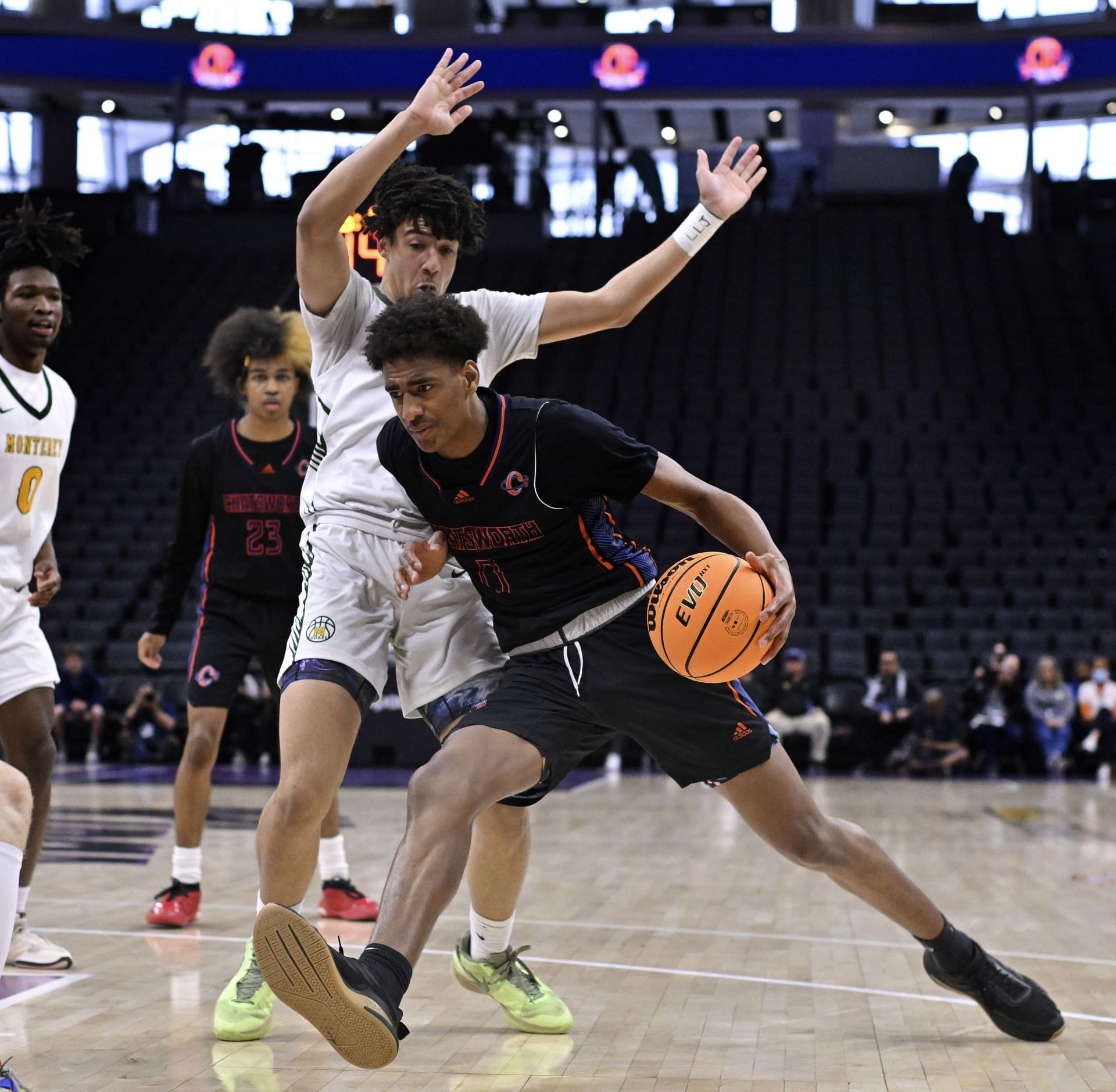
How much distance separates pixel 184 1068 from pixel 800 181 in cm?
2117

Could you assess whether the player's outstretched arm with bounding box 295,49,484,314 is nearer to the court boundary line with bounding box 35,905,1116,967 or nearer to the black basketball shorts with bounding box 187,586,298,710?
the black basketball shorts with bounding box 187,586,298,710

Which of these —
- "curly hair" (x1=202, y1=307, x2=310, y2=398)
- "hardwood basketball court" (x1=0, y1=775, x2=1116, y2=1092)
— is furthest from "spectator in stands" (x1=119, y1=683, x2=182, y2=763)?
"curly hair" (x1=202, y1=307, x2=310, y2=398)

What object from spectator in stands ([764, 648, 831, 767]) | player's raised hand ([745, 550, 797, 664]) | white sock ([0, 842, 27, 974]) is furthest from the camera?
spectator in stands ([764, 648, 831, 767])

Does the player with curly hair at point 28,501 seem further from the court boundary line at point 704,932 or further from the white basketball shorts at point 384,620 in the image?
the white basketball shorts at point 384,620

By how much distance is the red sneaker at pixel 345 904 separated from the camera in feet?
16.5

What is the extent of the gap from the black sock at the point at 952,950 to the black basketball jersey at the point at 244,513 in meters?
2.55

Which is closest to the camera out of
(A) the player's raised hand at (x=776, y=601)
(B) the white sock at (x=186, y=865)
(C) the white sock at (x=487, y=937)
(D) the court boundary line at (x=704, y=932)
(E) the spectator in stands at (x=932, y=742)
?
(A) the player's raised hand at (x=776, y=601)

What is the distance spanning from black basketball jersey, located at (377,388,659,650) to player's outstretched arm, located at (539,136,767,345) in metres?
0.35

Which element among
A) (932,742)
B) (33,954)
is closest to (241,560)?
(33,954)

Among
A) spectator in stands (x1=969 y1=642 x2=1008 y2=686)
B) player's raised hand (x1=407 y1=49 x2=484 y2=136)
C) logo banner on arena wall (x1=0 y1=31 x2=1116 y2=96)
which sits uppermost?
logo banner on arena wall (x1=0 y1=31 x2=1116 y2=96)

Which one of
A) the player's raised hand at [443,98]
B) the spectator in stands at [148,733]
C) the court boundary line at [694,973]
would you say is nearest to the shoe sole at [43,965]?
the court boundary line at [694,973]

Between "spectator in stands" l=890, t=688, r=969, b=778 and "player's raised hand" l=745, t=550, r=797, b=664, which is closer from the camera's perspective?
"player's raised hand" l=745, t=550, r=797, b=664

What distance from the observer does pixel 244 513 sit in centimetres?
506

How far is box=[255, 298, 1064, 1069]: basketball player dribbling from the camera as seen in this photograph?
10.1 feet
